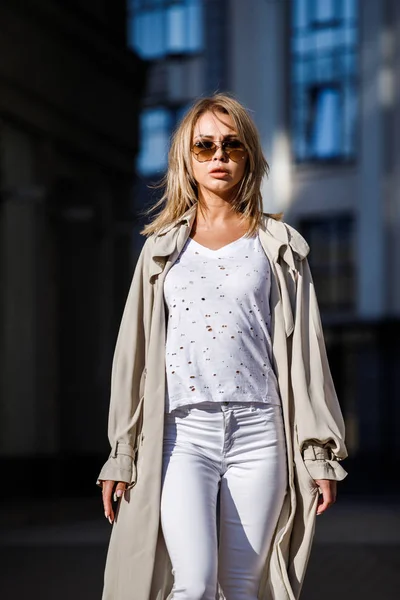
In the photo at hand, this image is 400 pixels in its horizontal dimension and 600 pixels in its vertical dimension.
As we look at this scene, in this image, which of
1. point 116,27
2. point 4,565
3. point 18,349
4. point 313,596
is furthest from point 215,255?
point 116,27

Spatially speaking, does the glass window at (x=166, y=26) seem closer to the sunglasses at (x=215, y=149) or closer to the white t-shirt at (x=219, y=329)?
the sunglasses at (x=215, y=149)

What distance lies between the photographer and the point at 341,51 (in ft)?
104

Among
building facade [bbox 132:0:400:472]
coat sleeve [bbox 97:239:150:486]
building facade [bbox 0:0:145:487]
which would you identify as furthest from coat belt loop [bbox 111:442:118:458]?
building facade [bbox 132:0:400:472]

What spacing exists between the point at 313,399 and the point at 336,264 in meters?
28.5

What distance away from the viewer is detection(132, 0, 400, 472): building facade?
30.8 metres

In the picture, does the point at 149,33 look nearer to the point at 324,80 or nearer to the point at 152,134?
the point at 152,134

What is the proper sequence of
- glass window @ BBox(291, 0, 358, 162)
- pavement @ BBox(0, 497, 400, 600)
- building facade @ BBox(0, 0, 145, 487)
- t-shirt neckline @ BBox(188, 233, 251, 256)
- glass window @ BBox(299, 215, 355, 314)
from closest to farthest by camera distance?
t-shirt neckline @ BBox(188, 233, 251, 256), pavement @ BBox(0, 497, 400, 600), building facade @ BBox(0, 0, 145, 487), glass window @ BBox(291, 0, 358, 162), glass window @ BBox(299, 215, 355, 314)

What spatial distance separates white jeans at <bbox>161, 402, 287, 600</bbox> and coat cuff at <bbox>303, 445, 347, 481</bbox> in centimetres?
8

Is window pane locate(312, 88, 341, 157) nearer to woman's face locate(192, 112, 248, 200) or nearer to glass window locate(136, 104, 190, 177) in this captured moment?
glass window locate(136, 104, 190, 177)

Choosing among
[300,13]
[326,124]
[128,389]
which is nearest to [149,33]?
[300,13]

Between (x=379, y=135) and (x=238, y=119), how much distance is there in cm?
2821

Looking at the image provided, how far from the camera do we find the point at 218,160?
3.77m

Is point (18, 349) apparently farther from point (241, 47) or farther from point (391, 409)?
point (241, 47)

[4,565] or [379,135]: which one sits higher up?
[379,135]
